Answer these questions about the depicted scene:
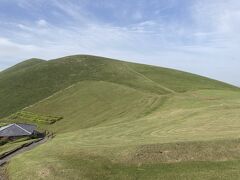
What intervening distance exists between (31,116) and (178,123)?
194 ft

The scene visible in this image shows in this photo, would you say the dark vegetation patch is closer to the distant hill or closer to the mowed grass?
the mowed grass

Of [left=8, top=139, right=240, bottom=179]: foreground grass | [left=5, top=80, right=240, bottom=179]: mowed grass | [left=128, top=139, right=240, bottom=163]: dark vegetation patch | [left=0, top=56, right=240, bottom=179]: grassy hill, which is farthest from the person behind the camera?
[left=128, top=139, right=240, bottom=163]: dark vegetation patch

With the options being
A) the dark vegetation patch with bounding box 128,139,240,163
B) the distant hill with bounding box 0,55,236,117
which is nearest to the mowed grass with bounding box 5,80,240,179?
the dark vegetation patch with bounding box 128,139,240,163

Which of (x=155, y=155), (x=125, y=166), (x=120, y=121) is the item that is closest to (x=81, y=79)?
(x=120, y=121)

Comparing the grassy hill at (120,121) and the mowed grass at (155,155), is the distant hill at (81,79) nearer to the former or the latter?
the grassy hill at (120,121)

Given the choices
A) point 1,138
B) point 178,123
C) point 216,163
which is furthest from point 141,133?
point 1,138

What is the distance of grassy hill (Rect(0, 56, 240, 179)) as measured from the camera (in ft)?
113

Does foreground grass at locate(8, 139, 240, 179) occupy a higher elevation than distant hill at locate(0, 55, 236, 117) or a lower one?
lower

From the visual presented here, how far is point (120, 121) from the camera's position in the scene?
256 ft

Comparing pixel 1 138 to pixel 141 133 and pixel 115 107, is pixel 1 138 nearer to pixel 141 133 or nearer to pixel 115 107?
pixel 115 107

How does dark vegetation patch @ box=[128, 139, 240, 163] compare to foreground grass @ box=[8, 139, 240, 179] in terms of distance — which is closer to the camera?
foreground grass @ box=[8, 139, 240, 179]

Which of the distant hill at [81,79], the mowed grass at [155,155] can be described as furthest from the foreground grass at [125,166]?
the distant hill at [81,79]

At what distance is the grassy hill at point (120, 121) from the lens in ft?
113

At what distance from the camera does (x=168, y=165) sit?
115 feet
